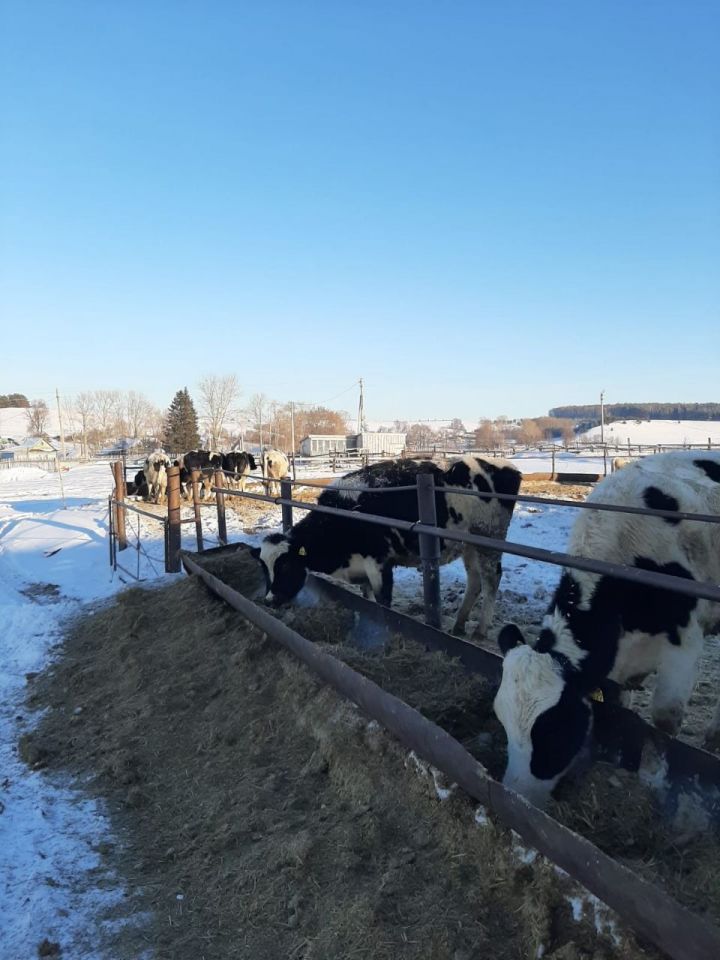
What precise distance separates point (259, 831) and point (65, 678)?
3.66 metres

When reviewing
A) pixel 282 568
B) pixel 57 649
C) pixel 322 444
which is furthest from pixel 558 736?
pixel 322 444

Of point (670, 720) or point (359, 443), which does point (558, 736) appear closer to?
point (670, 720)

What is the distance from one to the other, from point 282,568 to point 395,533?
1.41 meters

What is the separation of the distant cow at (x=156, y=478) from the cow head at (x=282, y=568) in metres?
15.3

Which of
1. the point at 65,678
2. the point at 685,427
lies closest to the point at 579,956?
the point at 65,678

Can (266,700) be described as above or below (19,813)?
above

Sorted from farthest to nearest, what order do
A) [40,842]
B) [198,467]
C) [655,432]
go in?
[655,432] < [198,467] < [40,842]

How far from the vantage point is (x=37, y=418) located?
350 ft

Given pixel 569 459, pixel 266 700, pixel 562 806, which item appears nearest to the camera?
pixel 562 806

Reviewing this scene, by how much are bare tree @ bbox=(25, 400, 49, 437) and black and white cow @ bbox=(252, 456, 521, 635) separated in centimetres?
10504

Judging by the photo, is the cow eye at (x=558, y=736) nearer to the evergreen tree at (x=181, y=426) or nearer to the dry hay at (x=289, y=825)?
the dry hay at (x=289, y=825)

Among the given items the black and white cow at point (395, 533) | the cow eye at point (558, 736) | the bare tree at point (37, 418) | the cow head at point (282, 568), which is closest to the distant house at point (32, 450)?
the bare tree at point (37, 418)

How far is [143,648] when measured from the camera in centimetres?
634

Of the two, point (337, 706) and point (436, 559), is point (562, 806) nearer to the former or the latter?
point (337, 706)
